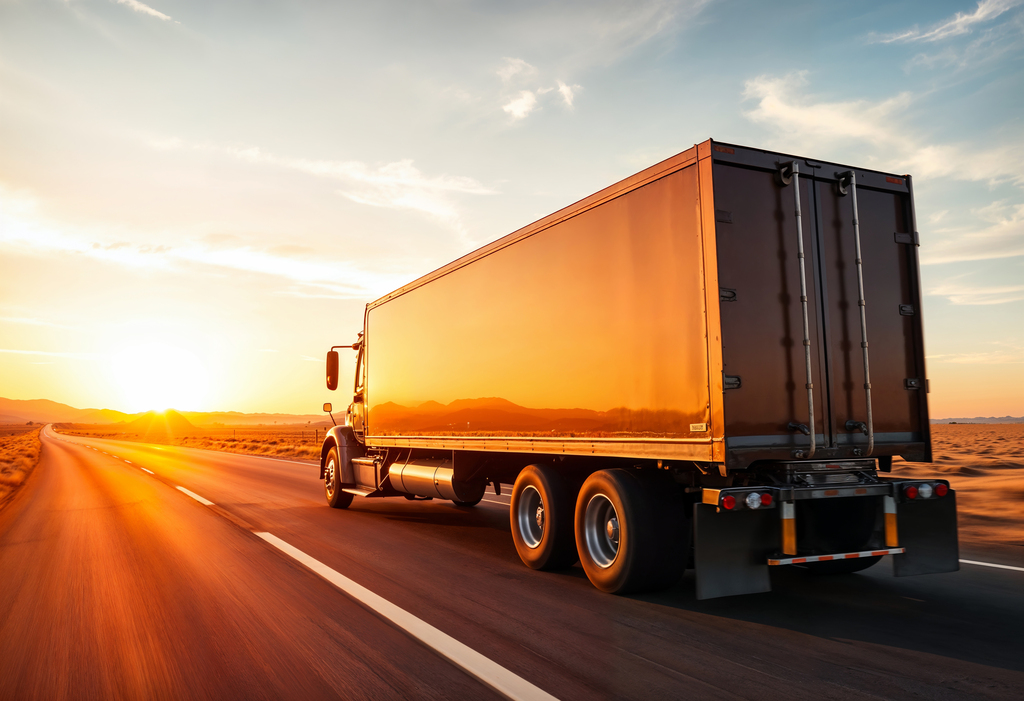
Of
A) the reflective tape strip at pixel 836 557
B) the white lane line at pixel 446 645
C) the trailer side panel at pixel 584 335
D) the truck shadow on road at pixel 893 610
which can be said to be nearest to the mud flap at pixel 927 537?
the reflective tape strip at pixel 836 557

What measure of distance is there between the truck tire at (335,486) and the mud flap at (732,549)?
892 cm

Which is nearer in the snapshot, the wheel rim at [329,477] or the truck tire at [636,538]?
the truck tire at [636,538]

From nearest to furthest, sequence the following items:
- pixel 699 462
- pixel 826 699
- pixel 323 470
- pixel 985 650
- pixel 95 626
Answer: pixel 826 699 → pixel 985 650 → pixel 95 626 → pixel 699 462 → pixel 323 470

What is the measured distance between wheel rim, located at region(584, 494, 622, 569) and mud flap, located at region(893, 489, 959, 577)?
7.68ft

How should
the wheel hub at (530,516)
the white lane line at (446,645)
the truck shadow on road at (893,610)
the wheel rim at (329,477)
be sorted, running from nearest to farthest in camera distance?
1. the white lane line at (446,645)
2. the truck shadow on road at (893,610)
3. the wheel hub at (530,516)
4. the wheel rim at (329,477)

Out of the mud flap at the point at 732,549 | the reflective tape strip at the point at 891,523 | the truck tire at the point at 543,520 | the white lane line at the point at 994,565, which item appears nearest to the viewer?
the mud flap at the point at 732,549

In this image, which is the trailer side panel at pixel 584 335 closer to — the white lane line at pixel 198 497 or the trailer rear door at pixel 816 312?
the trailer rear door at pixel 816 312

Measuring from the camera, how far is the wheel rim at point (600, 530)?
645 cm

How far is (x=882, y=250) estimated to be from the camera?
21.5ft

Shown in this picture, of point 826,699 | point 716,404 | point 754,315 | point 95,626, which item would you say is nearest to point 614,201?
point 754,315

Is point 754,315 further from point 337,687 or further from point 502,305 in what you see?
point 337,687

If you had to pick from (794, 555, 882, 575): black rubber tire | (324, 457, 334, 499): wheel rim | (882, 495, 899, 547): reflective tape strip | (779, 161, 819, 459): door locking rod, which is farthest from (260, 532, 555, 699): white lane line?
(324, 457, 334, 499): wheel rim

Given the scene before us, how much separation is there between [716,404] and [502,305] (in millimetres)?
3504

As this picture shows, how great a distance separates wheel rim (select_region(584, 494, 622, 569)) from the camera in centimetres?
645
